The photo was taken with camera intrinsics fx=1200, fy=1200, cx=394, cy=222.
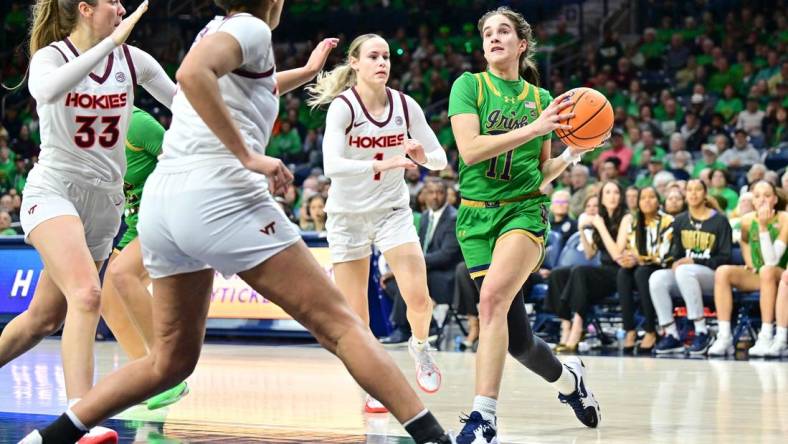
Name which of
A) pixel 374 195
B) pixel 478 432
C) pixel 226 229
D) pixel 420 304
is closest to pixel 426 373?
pixel 420 304

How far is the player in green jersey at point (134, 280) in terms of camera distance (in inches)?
238

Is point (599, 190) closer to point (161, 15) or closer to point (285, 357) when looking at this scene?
point (285, 357)

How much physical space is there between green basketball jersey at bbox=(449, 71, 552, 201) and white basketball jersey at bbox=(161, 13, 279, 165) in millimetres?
1671

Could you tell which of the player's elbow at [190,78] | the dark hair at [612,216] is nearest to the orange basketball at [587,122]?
the player's elbow at [190,78]

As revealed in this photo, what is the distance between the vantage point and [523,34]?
5.58 meters

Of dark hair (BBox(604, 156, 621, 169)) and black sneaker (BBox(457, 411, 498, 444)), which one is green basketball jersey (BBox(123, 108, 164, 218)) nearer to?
black sneaker (BBox(457, 411, 498, 444))

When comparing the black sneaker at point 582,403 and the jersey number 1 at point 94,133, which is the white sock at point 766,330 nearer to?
the black sneaker at point 582,403

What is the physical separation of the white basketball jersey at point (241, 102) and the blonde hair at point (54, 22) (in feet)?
4.97

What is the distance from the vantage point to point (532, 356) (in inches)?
216

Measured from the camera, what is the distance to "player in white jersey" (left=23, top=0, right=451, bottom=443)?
11.9 feet

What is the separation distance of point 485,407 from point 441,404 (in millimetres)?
1733

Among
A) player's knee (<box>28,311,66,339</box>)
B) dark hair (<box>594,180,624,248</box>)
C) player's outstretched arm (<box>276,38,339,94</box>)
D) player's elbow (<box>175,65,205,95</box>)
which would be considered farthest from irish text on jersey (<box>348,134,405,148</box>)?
dark hair (<box>594,180,624,248</box>)

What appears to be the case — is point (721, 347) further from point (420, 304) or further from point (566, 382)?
point (566, 382)

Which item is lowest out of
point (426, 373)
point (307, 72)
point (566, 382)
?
point (426, 373)
